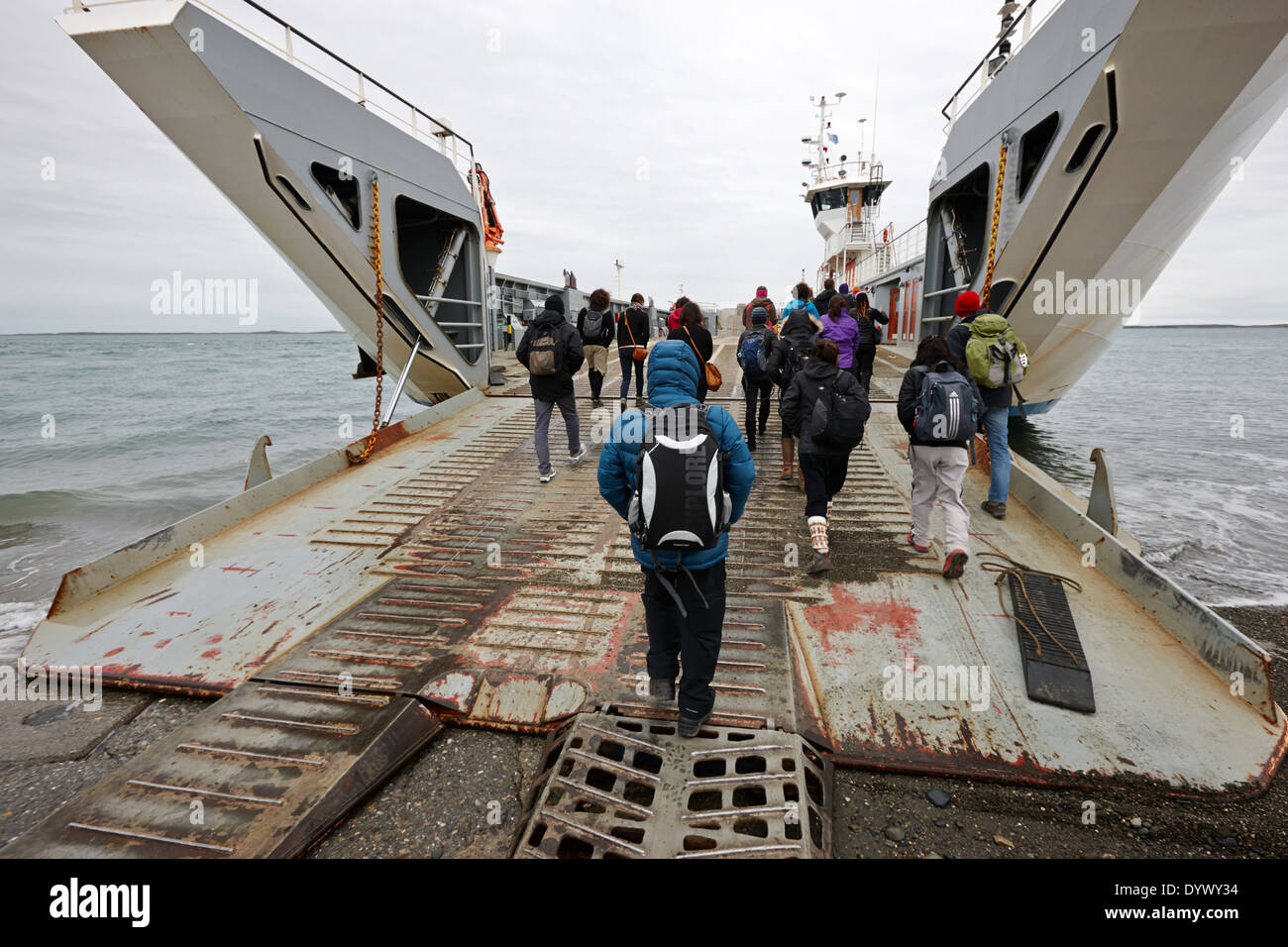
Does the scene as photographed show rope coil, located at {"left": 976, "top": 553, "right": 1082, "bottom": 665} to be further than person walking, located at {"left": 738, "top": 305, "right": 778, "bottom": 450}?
No

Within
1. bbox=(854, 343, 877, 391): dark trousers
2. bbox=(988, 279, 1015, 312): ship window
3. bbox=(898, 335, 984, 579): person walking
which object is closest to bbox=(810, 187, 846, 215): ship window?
bbox=(854, 343, 877, 391): dark trousers

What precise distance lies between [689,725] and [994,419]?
392 cm

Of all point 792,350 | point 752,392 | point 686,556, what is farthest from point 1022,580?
point 752,392

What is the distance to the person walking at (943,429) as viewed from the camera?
3785mm

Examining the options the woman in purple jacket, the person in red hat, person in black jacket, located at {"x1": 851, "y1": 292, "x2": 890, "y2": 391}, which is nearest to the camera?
the person in red hat

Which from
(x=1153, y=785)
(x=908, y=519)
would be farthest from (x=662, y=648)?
(x=908, y=519)

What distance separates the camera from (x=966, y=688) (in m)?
2.93

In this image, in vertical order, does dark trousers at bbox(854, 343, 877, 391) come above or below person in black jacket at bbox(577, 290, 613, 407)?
below

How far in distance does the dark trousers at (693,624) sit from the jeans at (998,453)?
351cm

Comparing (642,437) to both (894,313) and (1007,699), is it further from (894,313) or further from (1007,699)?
(894,313)

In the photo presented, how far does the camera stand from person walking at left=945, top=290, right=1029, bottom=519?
4.52m

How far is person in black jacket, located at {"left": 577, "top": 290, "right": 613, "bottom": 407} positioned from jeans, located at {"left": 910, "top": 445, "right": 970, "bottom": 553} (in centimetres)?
376

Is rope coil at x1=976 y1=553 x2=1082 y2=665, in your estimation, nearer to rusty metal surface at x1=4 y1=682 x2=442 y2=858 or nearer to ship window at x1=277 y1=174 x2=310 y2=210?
rusty metal surface at x1=4 y1=682 x2=442 y2=858
